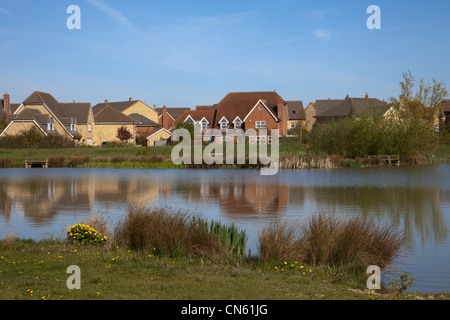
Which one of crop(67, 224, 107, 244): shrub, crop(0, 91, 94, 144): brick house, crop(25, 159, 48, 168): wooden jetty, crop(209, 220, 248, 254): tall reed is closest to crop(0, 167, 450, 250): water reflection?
crop(209, 220, 248, 254): tall reed

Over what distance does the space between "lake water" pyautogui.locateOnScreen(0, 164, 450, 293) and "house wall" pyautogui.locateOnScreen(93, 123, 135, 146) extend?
1682 inches

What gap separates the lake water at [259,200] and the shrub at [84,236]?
66.8 inches

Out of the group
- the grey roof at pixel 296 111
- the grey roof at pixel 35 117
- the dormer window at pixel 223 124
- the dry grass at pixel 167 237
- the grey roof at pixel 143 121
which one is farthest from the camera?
the grey roof at pixel 296 111

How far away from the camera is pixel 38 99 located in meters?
75.1

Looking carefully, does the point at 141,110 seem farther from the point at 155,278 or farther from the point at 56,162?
the point at 155,278

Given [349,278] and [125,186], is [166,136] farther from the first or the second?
[349,278]

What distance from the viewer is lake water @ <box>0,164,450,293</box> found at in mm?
14312

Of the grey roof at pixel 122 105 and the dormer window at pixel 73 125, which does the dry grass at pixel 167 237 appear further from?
the grey roof at pixel 122 105

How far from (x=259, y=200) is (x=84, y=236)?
1304 cm

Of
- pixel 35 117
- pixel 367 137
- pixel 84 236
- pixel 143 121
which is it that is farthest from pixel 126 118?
pixel 84 236

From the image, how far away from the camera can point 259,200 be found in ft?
79.2

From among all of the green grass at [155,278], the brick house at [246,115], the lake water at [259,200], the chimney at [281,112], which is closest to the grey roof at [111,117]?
the brick house at [246,115]

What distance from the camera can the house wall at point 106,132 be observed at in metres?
83.9
